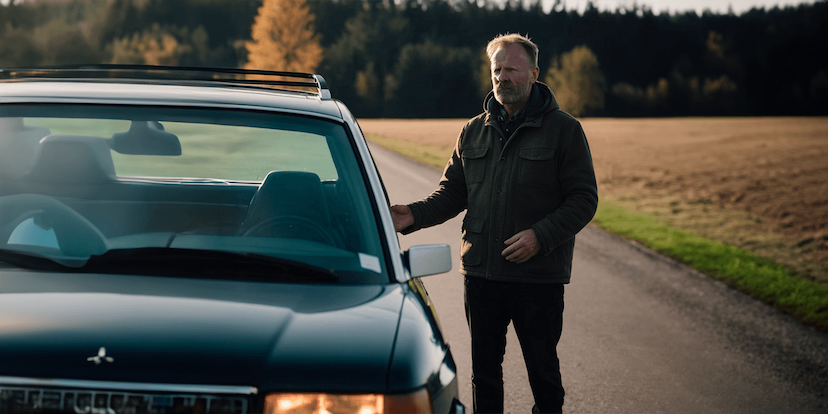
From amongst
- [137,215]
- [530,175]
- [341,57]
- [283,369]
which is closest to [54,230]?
[137,215]

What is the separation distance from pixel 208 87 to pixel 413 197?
10.5 meters

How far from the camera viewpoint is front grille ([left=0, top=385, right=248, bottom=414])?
182cm

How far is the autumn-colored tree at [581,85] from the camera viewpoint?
94.3 meters

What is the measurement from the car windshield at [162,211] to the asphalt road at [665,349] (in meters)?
1.94

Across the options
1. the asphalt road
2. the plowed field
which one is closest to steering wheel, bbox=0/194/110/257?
the asphalt road

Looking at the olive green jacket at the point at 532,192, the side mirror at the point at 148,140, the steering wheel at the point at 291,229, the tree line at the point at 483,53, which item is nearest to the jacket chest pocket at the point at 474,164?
the olive green jacket at the point at 532,192

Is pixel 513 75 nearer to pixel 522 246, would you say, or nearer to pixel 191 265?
pixel 522 246

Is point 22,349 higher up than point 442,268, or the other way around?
point 442,268

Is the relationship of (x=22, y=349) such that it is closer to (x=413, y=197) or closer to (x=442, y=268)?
(x=442, y=268)

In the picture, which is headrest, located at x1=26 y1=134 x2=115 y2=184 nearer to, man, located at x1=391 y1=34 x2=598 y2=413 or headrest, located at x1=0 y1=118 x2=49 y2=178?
headrest, located at x1=0 y1=118 x2=49 y2=178

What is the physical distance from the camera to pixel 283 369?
6.37ft

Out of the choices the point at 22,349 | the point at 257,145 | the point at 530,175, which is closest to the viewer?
the point at 22,349

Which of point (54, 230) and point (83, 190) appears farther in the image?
point (83, 190)

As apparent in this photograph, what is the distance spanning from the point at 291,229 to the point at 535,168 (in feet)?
3.88
